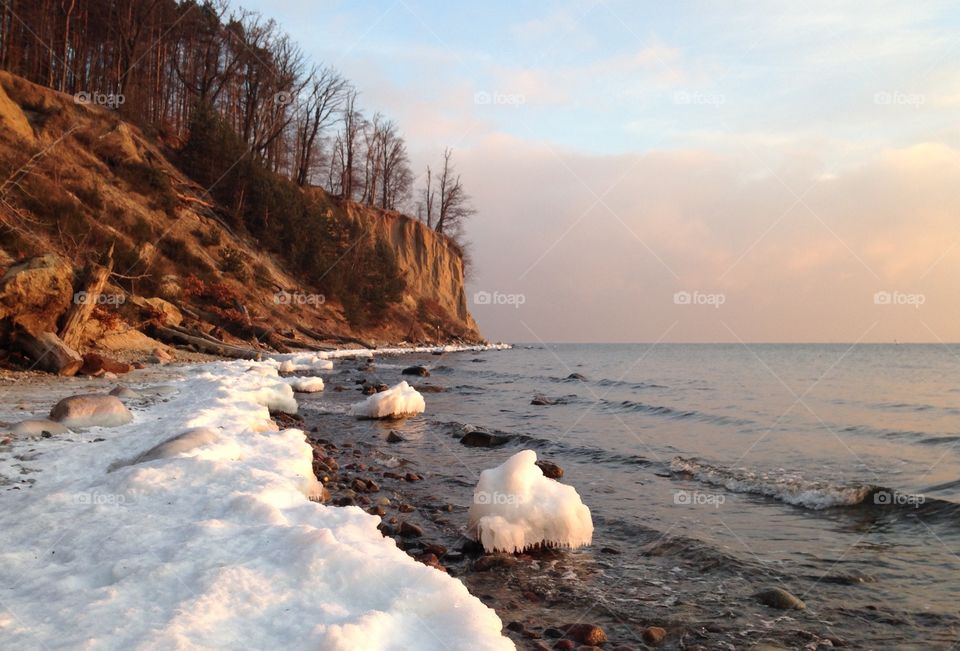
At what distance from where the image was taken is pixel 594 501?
750cm

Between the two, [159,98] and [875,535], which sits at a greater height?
[159,98]

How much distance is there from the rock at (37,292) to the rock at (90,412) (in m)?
5.09

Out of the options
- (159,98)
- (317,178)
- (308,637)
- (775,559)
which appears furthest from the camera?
(317,178)

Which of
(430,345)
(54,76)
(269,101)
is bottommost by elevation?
(430,345)

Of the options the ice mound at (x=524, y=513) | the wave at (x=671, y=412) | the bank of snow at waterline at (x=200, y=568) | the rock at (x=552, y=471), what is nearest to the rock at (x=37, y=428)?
the bank of snow at waterline at (x=200, y=568)

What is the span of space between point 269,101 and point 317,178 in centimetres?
1514

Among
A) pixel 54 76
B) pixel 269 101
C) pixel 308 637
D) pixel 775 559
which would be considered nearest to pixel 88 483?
pixel 308 637

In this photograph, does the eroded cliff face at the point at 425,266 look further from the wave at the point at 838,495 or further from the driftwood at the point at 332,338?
the wave at the point at 838,495

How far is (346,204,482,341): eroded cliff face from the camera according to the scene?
173 ft

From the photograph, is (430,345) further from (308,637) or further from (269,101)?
(308,637)

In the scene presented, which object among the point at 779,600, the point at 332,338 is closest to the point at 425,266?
the point at 332,338

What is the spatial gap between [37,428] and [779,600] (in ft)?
23.6

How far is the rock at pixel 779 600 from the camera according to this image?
452cm

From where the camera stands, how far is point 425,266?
2298 inches
